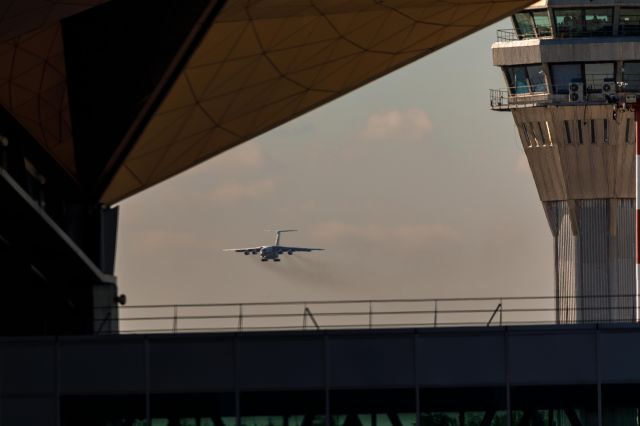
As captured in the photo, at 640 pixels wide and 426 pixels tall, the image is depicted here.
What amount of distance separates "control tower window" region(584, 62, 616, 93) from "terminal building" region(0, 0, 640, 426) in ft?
181

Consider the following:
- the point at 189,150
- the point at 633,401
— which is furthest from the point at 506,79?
the point at 633,401

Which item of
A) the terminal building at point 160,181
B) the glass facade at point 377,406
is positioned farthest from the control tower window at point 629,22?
the glass facade at point 377,406

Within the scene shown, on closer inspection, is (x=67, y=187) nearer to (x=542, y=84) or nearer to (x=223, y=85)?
(x=223, y=85)

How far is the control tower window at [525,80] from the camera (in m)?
130

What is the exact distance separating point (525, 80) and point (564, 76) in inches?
93.0

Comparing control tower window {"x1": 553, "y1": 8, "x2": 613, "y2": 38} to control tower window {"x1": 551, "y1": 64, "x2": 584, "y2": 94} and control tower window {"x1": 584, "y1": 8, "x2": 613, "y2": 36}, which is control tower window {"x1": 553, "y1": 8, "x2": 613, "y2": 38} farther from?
control tower window {"x1": 551, "y1": 64, "x2": 584, "y2": 94}

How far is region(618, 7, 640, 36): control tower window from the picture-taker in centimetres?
12731

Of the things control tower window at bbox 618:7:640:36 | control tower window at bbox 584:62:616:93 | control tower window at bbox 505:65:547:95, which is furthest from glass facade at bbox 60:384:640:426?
control tower window at bbox 505:65:547:95

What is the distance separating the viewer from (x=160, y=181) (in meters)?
76.1

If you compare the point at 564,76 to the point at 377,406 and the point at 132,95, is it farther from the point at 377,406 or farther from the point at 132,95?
the point at 377,406

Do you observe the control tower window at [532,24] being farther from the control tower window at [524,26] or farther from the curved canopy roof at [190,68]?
the curved canopy roof at [190,68]

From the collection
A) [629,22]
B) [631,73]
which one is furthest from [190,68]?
[629,22]

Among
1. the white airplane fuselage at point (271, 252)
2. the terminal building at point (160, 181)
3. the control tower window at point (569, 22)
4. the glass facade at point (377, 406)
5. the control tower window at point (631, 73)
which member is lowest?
the glass facade at point (377, 406)

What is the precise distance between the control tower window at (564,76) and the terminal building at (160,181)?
182 feet
